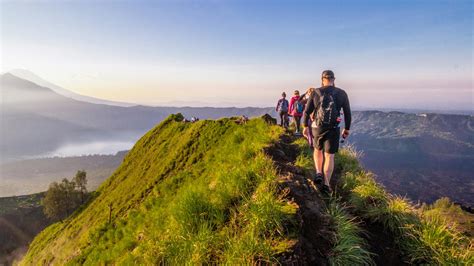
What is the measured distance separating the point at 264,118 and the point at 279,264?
16988 mm

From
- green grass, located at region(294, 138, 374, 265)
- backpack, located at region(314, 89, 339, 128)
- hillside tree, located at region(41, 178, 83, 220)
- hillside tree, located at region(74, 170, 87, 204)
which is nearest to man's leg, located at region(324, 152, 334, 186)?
backpack, located at region(314, 89, 339, 128)

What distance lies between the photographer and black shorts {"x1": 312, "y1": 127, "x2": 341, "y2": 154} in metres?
8.86

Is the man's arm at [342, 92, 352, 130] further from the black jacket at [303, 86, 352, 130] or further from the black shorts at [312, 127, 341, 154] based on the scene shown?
the black shorts at [312, 127, 341, 154]

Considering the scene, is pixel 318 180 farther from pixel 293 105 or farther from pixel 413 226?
pixel 293 105

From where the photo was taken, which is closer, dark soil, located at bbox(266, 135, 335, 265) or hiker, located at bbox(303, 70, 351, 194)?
dark soil, located at bbox(266, 135, 335, 265)

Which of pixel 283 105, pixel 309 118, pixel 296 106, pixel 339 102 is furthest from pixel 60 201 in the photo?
pixel 339 102

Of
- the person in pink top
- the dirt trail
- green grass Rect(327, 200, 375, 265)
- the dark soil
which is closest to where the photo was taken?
the dark soil

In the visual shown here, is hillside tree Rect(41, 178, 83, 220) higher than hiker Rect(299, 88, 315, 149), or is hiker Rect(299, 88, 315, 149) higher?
hiker Rect(299, 88, 315, 149)

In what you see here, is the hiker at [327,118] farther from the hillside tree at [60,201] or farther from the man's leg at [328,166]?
the hillside tree at [60,201]

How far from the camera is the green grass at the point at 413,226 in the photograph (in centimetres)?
641

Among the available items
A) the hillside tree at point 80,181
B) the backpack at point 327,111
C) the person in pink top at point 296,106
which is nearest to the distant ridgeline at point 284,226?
the backpack at point 327,111

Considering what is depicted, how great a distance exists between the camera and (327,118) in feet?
28.8

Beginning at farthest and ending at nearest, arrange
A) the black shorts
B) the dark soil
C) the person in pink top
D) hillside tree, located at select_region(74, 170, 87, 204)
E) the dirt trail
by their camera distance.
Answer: hillside tree, located at select_region(74, 170, 87, 204) < the person in pink top < the black shorts < the dirt trail < the dark soil

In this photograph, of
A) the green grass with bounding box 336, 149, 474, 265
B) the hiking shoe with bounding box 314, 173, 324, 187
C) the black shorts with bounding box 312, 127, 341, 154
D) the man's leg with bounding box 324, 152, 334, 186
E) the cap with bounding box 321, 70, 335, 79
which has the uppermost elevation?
the cap with bounding box 321, 70, 335, 79
